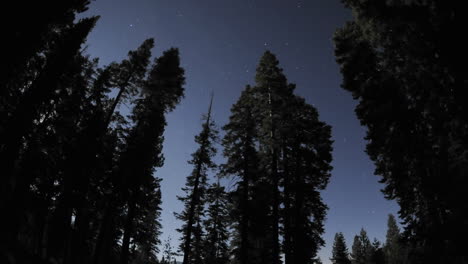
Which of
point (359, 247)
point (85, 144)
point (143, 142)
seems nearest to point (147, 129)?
point (143, 142)

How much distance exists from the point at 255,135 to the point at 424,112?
12979 millimetres

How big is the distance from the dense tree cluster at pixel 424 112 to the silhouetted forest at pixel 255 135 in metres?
0.05

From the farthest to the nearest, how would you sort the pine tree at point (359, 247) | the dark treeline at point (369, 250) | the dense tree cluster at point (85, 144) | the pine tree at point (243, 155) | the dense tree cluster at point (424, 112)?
the pine tree at point (359, 247)
the dark treeline at point (369, 250)
the pine tree at point (243, 155)
the dense tree cluster at point (85, 144)
the dense tree cluster at point (424, 112)

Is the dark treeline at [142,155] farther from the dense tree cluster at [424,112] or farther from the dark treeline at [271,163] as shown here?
the dense tree cluster at [424,112]

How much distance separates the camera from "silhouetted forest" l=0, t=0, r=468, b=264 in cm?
830

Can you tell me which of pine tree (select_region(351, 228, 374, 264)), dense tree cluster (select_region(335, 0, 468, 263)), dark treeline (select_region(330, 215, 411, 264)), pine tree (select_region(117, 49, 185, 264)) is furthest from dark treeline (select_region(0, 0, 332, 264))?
pine tree (select_region(351, 228, 374, 264))

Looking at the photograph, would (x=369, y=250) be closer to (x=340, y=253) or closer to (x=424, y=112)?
(x=340, y=253)

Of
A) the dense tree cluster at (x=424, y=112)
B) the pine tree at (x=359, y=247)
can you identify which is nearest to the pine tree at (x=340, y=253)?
the pine tree at (x=359, y=247)

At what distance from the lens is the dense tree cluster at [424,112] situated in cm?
788

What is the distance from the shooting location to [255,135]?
70.3 feet

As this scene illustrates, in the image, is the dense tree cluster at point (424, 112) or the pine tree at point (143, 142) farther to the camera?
the pine tree at point (143, 142)

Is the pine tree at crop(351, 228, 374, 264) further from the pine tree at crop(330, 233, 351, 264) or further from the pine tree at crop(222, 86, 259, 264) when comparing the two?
the pine tree at crop(222, 86, 259, 264)

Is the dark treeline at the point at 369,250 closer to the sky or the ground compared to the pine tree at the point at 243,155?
closer to the ground

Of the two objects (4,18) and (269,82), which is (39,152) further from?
(269,82)
